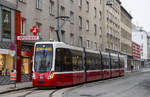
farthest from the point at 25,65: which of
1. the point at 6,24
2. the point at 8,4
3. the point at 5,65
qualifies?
the point at 8,4

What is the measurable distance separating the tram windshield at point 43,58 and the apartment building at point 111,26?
3658cm

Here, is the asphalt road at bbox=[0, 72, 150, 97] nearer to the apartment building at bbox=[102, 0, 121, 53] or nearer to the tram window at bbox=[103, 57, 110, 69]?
the tram window at bbox=[103, 57, 110, 69]

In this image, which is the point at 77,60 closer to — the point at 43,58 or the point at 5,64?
the point at 43,58

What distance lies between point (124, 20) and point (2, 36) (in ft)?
200

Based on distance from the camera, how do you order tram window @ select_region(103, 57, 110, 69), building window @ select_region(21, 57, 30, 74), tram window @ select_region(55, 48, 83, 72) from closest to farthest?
tram window @ select_region(55, 48, 83, 72) < building window @ select_region(21, 57, 30, 74) < tram window @ select_region(103, 57, 110, 69)

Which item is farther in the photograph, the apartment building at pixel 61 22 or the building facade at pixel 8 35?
the apartment building at pixel 61 22

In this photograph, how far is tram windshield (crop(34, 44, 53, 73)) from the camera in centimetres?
1922

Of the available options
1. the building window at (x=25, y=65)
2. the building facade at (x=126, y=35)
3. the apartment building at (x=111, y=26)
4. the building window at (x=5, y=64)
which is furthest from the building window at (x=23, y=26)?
the building facade at (x=126, y=35)

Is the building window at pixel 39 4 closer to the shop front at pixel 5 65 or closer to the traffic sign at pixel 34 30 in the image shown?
the traffic sign at pixel 34 30

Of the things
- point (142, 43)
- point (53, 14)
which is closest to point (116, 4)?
point (53, 14)

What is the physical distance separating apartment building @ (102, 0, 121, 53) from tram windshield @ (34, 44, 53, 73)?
36.6m

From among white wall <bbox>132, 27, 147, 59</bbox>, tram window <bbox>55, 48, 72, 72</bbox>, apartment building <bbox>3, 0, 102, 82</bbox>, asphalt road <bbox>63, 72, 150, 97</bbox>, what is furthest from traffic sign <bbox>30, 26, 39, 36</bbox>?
white wall <bbox>132, 27, 147, 59</bbox>

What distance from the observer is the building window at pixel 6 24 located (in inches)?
935

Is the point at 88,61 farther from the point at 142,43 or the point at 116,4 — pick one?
the point at 142,43
